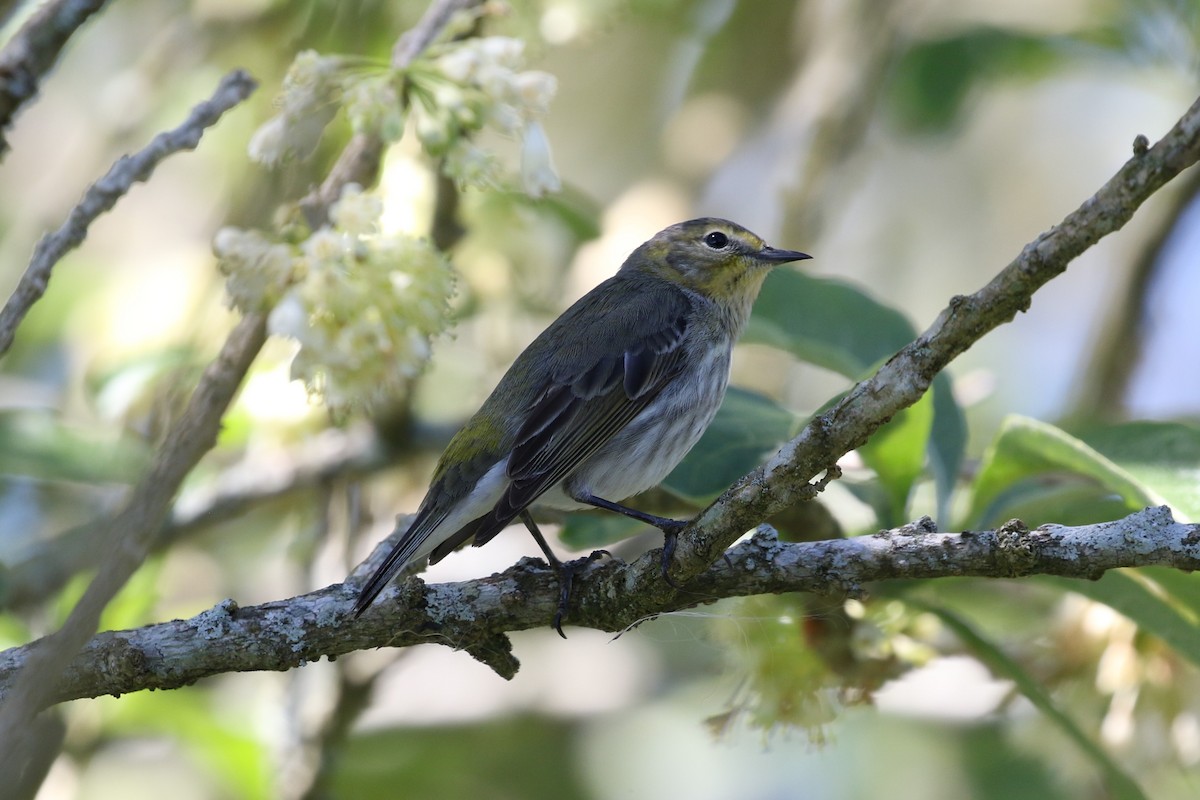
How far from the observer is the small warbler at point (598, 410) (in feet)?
11.4

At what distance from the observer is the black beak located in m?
4.22

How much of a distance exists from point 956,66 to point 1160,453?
10.2 ft

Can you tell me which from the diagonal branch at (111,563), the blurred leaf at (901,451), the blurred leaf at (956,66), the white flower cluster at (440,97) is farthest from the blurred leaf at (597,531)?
the blurred leaf at (956,66)

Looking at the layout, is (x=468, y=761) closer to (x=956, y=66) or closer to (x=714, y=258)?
(x=714, y=258)

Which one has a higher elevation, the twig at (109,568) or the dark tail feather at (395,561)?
the twig at (109,568)

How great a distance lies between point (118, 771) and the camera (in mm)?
5398

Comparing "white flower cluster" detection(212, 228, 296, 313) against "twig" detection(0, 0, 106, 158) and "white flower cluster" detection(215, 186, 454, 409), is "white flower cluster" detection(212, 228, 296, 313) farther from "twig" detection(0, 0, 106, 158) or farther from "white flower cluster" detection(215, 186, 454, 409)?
"twig" detection(0, 0, 106, 158)

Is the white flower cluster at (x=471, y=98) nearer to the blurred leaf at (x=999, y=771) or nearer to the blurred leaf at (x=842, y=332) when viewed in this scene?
the blurred leaf at (x=842, y=332)

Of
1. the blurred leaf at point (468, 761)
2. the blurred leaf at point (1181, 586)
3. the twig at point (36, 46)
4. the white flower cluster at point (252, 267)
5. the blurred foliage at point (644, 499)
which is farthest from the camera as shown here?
the blurred leaf at point (468, 761)

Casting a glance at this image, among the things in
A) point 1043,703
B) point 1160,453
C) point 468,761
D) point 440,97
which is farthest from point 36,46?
point 468,761

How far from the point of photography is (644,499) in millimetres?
4156

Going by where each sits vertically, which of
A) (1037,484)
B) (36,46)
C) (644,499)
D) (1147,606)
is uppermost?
(36,46)

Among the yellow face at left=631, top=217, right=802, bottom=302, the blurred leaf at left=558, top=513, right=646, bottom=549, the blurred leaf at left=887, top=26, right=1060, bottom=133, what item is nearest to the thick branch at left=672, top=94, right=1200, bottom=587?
the blurred leaf at left=558, top=513, right=646, bottom=549

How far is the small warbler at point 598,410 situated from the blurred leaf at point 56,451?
1.09 metres
